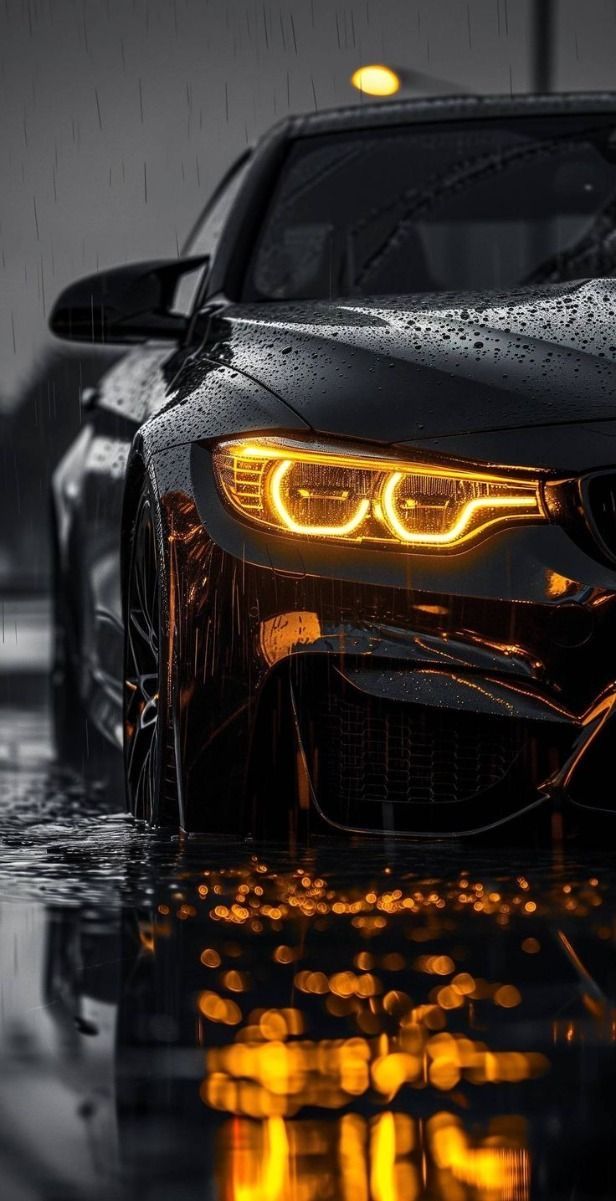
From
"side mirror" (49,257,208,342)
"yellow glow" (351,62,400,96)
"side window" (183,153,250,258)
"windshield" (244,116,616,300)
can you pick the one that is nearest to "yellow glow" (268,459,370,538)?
"side mirror" (49,257,208,342)

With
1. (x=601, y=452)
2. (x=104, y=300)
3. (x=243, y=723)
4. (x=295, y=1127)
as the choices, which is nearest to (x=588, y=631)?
(x=601, y=452)

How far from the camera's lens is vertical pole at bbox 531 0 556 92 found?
1616cm

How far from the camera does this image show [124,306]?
4895 millimetres

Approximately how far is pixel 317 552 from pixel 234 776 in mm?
402

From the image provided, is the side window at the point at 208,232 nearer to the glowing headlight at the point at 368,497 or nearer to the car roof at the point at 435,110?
the car roof at the point at 435,110

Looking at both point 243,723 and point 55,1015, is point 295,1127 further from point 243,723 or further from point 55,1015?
point 243,723

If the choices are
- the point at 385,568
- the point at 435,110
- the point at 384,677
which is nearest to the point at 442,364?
the point at 385,568

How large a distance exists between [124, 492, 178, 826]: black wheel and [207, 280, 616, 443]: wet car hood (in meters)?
0.38

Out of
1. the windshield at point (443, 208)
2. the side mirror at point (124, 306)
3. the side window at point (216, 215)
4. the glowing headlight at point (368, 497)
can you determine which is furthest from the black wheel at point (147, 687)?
the side window at point (216, 215)

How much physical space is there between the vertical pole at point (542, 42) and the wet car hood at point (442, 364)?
12.7 meters

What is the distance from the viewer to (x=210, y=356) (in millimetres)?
3893

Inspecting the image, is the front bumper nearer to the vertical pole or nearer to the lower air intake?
the lower air intake

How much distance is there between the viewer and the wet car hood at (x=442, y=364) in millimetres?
3330

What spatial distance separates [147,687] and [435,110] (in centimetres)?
234
